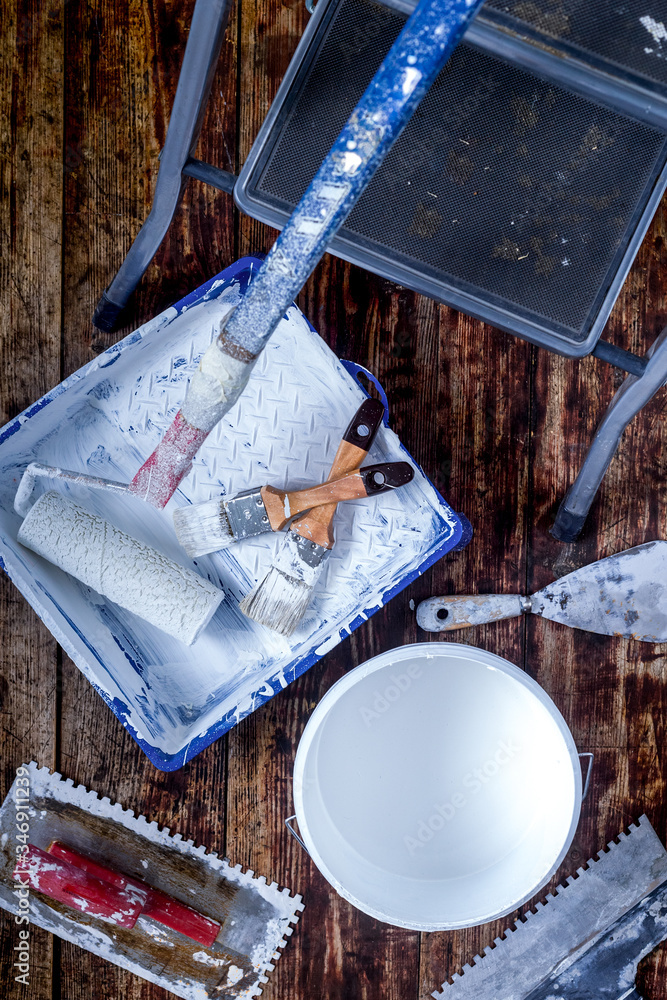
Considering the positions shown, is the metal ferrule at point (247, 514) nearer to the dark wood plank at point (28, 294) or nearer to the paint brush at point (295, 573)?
the paint brush at point (295, 573)

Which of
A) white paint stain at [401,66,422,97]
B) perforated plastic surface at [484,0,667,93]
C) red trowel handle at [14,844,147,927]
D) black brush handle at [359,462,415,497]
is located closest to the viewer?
white paint stain at [401,66,422,97]

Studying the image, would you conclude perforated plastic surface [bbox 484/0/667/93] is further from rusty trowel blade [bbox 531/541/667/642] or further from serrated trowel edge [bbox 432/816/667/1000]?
serrated trowel edge [bbox 432/816/667/1000]

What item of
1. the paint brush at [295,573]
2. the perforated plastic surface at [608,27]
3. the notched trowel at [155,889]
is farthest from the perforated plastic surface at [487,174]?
the notched trowel at [155,889]

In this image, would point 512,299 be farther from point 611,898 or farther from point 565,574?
point 611,898

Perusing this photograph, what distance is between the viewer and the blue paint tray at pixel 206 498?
0.86 metres

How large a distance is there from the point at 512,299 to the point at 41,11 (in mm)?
809

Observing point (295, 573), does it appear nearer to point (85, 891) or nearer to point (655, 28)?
point (85, 891)

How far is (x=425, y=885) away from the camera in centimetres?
86

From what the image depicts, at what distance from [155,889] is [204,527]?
532mm

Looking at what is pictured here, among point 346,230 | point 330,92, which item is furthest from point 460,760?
point 330,92

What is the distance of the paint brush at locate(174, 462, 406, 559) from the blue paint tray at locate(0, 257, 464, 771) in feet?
0.18

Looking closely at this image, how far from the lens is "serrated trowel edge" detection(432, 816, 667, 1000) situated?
0.98 metres

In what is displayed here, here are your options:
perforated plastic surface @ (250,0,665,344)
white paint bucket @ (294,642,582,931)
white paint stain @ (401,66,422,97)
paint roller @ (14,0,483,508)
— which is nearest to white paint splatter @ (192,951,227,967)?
white paint bucket @ (294,642,582,931)

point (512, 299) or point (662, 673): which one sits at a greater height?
point (512, 299)
